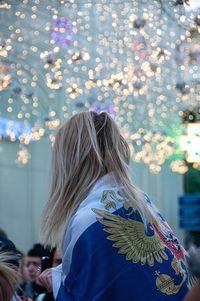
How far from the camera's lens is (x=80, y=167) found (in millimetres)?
2244

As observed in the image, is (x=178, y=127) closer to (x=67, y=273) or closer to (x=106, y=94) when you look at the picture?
(x=106, y=94)

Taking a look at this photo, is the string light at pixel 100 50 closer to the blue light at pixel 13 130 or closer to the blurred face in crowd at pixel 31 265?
the blue light at pixel 13 130


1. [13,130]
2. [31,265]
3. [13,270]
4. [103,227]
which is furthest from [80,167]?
[13,130]

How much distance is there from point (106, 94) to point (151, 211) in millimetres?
5560

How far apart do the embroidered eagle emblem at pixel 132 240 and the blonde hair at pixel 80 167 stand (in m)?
0.07

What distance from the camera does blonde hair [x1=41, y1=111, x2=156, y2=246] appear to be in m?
2.19

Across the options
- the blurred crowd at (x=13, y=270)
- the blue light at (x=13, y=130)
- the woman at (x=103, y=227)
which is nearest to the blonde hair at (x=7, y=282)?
the blurred crowd at (x=13, y=270)

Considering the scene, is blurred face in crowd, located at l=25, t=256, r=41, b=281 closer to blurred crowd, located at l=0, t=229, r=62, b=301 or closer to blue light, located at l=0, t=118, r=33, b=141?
blurred crowd, located at l=0, t=229, r=62, b=301

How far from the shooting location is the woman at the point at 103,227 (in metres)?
2.00

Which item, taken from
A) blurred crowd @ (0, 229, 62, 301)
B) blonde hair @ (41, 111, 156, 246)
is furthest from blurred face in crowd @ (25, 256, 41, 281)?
blonde hair @ (41, 111, 156, 246)

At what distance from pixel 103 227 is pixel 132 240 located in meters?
0.10

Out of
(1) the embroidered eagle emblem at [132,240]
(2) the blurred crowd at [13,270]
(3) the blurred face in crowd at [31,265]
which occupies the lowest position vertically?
(3) the blurred face in crowd at [31,265]

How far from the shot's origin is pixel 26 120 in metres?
10.7

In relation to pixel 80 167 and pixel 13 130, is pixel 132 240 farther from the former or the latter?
pixel 13 130
